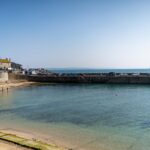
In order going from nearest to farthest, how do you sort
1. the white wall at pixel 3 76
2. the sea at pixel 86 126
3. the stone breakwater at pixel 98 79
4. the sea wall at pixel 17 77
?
1. the sea at pixel 86 126
2. the white wall at pixel 3 76
3. the stone breakwater at pixel 98 79
4. the sea wall at pixel 17 77

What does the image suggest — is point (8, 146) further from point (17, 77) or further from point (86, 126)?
point (17, 77)

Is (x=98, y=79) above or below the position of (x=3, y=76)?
below

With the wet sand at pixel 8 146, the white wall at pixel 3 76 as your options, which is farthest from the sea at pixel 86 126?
the white wall at pixel 3 76

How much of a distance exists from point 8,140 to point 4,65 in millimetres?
83241

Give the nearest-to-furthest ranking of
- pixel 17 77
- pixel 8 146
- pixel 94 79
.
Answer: pixel 8 146 < pixel 94 79 < pixel 17 77

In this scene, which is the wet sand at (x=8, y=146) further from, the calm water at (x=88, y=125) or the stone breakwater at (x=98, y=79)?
the stone breakwater at (x=98, y=79)

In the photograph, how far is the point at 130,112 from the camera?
103ft

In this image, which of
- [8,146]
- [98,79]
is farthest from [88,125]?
[98,79]

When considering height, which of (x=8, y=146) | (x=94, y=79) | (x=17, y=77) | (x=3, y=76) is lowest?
(x=8, y=146)

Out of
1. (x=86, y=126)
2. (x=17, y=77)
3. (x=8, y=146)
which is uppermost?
(x=17, y=77)

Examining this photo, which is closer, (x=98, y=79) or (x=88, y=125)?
(x=88, y=125)

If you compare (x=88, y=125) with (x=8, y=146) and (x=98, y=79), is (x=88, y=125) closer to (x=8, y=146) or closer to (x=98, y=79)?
(x=8, y=146)

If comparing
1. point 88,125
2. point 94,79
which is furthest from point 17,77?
point 88,125

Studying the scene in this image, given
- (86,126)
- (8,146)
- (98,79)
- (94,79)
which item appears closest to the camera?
(8,146)
